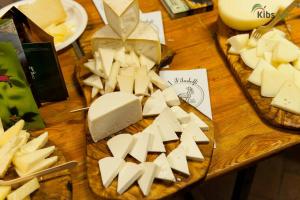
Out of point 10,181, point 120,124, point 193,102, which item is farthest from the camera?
point 193,102

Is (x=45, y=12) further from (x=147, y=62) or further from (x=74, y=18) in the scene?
(x=147, y=62)

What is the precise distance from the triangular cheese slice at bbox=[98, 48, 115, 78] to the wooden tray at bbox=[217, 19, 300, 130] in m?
0.33

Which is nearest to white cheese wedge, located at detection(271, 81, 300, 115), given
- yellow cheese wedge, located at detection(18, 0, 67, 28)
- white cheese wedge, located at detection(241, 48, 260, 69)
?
white cheese wedge, located at detection(241, 48, 260, 69)

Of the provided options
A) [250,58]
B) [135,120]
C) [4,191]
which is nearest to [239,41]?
[250,58]

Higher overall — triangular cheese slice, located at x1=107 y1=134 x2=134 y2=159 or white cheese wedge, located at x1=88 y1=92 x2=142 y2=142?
white cheese wedge, located at x1=88 y1=92 x2=142 y2=142

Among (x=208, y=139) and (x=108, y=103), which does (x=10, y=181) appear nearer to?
(x=108, y=103)

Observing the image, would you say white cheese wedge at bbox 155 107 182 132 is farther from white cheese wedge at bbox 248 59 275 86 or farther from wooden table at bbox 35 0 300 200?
white cheese wedge at bbox 248 59 275 86

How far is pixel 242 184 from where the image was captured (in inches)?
42.8

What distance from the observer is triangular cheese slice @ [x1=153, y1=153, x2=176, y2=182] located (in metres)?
0.82

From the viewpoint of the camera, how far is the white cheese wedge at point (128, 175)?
81cm

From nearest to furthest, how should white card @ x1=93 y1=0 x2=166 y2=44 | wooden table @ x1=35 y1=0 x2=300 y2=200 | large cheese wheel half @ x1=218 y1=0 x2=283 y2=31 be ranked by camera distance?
wooden table @ x1=35 y1=0 x2=300 y2=200 < large cheese wheel half @ x1=218 y1=0 x2=283 y2=31 < white card @ x1=93 y1=0 x2=166 y2=44

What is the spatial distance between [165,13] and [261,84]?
1.49ft

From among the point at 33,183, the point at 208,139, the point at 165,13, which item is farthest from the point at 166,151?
the point at 165,13

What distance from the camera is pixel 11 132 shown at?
886 mm
